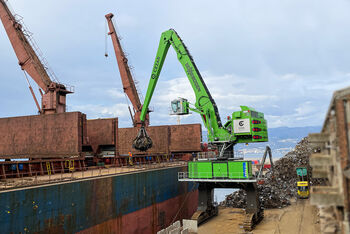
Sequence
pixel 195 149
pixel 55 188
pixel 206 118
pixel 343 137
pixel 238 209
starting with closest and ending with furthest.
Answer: pixel 343 137, pixel 55 188, pixel 206 118, pixel 238 209, pixel 195 149

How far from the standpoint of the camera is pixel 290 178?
34219 mm

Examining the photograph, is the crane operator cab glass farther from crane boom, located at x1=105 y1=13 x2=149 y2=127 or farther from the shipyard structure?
crane boom, located at x1=105 y1=13 x2=149 y2=127

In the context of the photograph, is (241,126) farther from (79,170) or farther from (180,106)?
(79,170)

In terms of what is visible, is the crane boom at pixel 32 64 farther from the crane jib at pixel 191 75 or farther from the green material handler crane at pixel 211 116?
the crane jib at pixel 191 75

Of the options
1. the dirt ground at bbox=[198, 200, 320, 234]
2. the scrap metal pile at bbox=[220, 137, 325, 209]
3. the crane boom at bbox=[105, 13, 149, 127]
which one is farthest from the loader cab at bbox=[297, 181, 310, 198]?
the crane boom at bbox=[105, 13, 149, 127]

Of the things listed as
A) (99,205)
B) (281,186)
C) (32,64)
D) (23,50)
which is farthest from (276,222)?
(23,50)

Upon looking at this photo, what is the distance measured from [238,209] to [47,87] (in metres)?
24.9

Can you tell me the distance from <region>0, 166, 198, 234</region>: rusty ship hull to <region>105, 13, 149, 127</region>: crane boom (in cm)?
1681

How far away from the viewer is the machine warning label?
2228cm

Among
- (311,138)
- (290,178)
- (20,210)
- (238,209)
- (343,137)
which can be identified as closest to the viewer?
(343,137)

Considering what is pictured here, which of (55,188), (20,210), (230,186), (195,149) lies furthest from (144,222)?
(195,149)

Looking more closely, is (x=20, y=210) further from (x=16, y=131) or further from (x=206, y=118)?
(x=16, y=131)

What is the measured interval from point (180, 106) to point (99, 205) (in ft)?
36.3

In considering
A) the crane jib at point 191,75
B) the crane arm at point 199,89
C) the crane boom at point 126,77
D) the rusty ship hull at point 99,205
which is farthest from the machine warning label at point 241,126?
the crane boom at point 126,77
